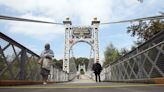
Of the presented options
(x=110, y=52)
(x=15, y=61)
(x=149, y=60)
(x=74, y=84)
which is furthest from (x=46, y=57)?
(x=110, y=52)

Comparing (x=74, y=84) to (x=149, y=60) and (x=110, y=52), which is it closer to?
(x=149, y=60)

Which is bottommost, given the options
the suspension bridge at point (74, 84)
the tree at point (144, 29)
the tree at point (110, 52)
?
the suspension bridge at point (74, 84)

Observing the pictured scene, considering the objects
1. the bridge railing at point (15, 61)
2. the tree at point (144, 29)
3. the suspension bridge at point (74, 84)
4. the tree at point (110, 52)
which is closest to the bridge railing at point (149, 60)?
the suspension bridge at point (74, 84)

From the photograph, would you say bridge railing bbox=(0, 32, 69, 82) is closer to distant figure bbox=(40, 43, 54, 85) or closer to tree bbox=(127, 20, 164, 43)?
distant figure bbox=(40, 43, 54, 85)

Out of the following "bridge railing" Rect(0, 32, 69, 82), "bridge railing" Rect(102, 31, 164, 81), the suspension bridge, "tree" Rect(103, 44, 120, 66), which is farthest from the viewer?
"tree" Rect(103, 44, 120, 66)

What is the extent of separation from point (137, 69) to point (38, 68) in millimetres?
4386

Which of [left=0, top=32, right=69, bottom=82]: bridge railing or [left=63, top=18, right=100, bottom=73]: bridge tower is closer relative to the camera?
[left=0, top=32, right=69, bottom=82]: bridge railing

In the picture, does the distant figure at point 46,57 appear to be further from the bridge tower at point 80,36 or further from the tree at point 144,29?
the bridge tower at point 80,36

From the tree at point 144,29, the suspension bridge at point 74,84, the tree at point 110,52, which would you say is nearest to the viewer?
the suspension bridge at point 74,84

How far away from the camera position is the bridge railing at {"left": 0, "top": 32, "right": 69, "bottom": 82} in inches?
434

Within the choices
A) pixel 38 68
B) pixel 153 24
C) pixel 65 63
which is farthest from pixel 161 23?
pixel 65 63

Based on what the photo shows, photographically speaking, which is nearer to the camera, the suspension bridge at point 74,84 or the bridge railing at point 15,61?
the suspension bridge at point 74,84

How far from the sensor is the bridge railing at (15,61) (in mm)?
11016

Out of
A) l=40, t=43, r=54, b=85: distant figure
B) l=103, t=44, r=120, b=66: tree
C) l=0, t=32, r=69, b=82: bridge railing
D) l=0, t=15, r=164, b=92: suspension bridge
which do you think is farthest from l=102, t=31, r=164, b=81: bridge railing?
l=103, t=44, r=120, b=66: tree
